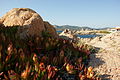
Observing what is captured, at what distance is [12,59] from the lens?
5699 millimetres

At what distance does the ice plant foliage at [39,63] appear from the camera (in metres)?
5.09

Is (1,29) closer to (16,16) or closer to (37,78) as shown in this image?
(16,16)

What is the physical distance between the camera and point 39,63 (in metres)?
6.04

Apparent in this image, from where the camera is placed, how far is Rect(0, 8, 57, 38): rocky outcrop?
364 inches

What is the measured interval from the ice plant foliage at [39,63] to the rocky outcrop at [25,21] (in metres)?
0.57

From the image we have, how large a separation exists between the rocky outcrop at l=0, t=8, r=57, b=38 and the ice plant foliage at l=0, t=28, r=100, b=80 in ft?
1.87

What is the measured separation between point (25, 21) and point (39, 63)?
4231 mm

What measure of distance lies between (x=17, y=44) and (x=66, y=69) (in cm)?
226

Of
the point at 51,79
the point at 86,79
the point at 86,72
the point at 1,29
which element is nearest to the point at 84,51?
the point at 86,72

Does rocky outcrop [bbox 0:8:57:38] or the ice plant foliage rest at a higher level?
rocky outcrop [bbox 0:8:57:38]

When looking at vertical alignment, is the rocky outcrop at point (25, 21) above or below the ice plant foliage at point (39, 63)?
above

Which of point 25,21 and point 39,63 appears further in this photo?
point 25,21

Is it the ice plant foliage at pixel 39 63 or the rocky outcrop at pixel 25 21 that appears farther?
the rocky outcrop at pixel 25 21

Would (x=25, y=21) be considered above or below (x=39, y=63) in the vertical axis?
above
